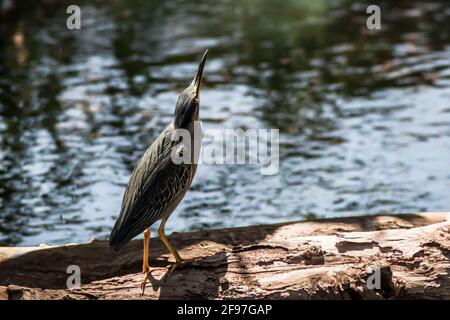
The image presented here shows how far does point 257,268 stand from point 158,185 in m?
0.73

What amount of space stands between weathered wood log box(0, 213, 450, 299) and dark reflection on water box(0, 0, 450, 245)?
1706 millimetres

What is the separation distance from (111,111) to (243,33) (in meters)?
4.04

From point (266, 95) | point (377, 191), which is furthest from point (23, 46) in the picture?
point (377, 191)

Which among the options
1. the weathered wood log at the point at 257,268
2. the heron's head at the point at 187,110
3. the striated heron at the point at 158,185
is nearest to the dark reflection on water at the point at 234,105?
the weathered wood log at the point at 257,268

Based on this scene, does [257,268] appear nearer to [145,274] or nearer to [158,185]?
[145,274]

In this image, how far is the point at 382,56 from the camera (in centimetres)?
1164

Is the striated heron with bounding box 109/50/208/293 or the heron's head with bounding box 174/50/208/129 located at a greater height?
the heron's head with bounding box 174/50/208/129

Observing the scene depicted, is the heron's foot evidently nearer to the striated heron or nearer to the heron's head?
the striated heron

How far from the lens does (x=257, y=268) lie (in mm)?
4309

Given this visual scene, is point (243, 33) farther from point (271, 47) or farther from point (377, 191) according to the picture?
point (377, 191)

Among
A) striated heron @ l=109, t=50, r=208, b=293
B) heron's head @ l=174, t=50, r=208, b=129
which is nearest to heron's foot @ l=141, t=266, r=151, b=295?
striated heron @ l=109, t=50, r=208, b=293

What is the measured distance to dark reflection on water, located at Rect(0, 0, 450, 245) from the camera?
23.9 ft

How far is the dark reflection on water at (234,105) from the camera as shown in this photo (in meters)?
7.29

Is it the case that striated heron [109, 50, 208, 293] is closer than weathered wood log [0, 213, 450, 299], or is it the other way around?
weathered wood log [0, 213, 450, 299]
